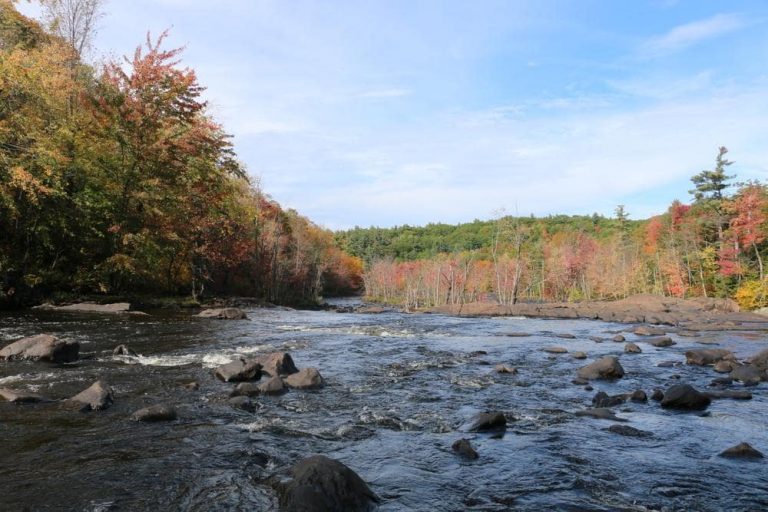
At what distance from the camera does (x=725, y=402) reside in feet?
35.0

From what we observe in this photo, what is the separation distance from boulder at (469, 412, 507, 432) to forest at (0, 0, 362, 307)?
2091 centimetres

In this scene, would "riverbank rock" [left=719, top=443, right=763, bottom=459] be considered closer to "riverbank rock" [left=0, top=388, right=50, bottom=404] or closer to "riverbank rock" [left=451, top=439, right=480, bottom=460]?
"riverbank rock" [left=451, top=439, right=480, bottom=460]

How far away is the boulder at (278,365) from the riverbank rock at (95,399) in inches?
147

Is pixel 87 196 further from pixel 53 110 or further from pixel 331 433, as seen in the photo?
pixel 331 433

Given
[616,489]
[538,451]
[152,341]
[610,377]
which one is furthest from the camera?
[152,341]

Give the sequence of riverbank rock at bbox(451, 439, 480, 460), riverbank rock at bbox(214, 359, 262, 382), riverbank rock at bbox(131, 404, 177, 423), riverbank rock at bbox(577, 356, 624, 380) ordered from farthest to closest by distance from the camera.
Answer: riverbank rock at bbox(577, 356, 624, 380) → riverbank rock at bbox(214, 359, 262, 382) → riverbank rock at bbox(131, 404, 177, 423) → riverbank rock at bbox(451, 439, 480, 460)

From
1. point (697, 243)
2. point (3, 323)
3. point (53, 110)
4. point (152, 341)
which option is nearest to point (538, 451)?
point (152, 341)

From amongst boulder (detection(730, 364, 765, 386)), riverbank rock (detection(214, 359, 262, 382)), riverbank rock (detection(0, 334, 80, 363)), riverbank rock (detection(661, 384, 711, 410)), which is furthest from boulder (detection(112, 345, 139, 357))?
boulder (detection(730, 364, 765, 386))

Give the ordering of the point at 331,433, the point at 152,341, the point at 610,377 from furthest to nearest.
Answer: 1. the point at 152,341
2. the point at 610,377
3. the point at 331,433

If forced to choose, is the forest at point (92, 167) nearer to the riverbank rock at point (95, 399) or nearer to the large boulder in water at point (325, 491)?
the riverbank rock at point (95, 399)

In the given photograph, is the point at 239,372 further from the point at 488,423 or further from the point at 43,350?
the point at 488,423

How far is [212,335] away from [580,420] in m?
14.5

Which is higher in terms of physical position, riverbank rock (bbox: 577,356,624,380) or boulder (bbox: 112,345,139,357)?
boulder (bbox: 112,345,139,357)

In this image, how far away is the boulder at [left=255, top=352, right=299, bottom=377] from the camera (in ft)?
38.9
